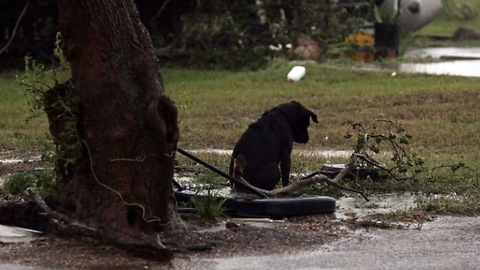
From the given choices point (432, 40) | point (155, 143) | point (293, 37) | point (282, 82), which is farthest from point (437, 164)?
point (432, 40)

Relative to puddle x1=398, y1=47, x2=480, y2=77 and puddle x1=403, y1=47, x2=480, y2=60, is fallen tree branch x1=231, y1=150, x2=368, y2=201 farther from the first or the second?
puddle x1=403, y1=47, x2=480, y2=60

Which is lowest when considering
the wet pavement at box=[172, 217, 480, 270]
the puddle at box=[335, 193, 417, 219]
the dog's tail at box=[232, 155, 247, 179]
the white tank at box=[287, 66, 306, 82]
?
the white tank at box=[287, 66, 306, 82]

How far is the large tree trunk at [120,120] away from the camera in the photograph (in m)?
7.41

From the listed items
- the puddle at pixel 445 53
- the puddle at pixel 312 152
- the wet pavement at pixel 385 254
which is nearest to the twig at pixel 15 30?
the puddle at pixel 445 53

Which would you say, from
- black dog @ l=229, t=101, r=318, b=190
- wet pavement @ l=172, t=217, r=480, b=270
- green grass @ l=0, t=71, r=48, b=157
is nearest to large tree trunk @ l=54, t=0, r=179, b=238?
wet pavement @ l=172, t=217, r=480, b=270

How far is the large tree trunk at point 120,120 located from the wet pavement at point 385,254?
0.50 meters

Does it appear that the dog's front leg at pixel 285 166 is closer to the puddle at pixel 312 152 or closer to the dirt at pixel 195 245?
the dirt at pixel 195 245

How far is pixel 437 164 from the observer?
11078 mm

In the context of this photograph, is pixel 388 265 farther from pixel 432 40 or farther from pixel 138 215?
pixel 432 40

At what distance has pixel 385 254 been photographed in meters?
7.46

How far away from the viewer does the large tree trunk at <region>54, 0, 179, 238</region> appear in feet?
24.3

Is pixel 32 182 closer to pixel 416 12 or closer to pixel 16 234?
pixel 16 234

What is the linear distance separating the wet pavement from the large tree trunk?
504mm

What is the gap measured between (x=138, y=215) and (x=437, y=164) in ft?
14.6
